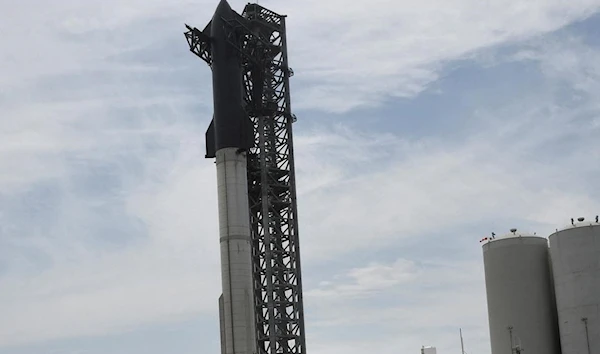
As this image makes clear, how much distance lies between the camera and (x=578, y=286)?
46.2 meters

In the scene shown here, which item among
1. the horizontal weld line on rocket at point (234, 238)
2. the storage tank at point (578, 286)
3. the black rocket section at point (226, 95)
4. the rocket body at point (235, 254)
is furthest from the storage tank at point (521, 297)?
the black rocket section at point (226, 95)

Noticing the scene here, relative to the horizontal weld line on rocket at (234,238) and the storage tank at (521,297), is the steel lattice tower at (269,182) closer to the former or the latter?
the horizontal weld line on rocket at (234,238)

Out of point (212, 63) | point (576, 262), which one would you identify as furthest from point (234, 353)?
point (576, 262)

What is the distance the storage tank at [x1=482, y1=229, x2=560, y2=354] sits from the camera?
157ft

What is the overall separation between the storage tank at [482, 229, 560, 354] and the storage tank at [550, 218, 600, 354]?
128 cm

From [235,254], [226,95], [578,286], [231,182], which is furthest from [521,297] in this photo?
[226,95]

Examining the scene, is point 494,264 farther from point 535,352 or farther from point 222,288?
point 222,288

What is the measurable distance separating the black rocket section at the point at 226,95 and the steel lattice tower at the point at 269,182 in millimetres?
773

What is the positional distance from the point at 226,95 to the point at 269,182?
26.1 ft

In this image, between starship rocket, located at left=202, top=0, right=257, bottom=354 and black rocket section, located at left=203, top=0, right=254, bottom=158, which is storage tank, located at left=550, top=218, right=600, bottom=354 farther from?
black rocket section, located at left=203, top=0, right=254, bottom=158

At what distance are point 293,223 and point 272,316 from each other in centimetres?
772

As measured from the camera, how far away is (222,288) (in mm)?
69062

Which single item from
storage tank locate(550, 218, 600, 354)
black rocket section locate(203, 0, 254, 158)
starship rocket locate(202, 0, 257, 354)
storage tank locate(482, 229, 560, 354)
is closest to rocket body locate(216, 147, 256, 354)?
starship rocket locate(202, 0, 257, 354)

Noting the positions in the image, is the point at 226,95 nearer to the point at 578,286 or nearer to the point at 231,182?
the point at 231,182
